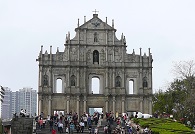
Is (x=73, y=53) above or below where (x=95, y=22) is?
below

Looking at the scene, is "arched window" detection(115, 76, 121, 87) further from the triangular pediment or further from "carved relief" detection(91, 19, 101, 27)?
"carved relief" detection(91, 19, 101, 27)

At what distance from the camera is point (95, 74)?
225 ft

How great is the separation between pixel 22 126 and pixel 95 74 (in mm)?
31148

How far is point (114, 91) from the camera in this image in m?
66.9

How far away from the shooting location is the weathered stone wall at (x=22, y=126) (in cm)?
3769

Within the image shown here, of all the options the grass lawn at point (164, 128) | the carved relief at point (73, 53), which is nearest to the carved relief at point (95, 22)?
the carved relief at point (73, 53)

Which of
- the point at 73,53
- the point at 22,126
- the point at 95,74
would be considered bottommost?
the point at 22,126

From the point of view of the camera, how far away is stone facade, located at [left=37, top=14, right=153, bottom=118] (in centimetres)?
6656

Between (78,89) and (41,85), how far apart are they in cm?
537

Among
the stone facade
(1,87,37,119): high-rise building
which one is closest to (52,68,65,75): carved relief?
the stone facade

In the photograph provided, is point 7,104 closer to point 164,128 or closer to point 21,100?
point 21,100

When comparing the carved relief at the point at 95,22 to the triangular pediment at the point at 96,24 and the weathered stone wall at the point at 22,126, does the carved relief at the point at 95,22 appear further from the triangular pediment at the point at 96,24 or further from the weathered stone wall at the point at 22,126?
the weathered stone wall at the point at 22,126

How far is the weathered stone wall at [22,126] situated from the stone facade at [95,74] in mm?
27396

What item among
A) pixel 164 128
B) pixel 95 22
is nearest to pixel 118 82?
pixel 95 22
